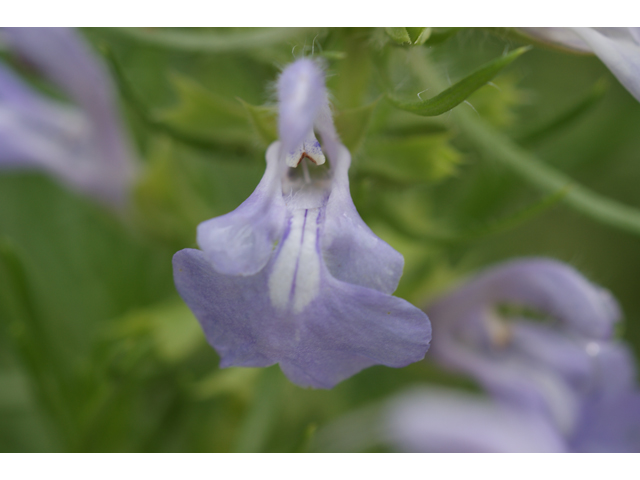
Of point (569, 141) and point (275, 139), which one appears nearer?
point (275, 139)

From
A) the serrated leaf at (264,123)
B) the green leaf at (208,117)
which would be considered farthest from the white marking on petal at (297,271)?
the green leaf at (208,117)

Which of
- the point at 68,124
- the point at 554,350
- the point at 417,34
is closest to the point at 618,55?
the point at 417,34

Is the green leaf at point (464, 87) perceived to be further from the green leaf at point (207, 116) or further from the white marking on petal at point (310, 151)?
the green leaf at point (207, 116)

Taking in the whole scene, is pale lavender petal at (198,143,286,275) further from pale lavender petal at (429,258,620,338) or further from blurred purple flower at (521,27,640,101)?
pale lavender petal at (429,258,620,338)

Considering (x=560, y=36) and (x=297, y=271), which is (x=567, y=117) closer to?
(x=560, y=36)

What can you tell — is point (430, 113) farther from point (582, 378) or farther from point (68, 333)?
point (68, 333)

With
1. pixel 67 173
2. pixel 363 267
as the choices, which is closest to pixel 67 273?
pixel 67 173
